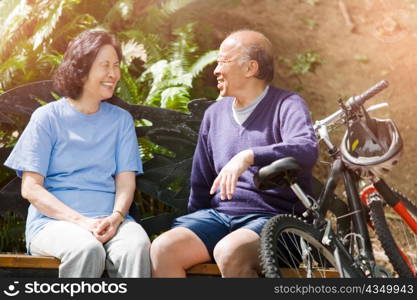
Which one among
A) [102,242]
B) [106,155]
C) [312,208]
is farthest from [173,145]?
[312,208]

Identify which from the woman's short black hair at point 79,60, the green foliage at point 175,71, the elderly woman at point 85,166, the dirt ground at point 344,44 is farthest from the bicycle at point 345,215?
the dirt ground at point 344,44

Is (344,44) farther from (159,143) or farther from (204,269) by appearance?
(204,269)

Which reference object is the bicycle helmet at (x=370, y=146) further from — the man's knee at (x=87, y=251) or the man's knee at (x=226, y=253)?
the man's knee at (x=87, y=251)

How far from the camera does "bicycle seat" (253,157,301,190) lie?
123 inches

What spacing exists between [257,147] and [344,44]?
4838mm

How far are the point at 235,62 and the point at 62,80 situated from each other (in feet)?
3.35

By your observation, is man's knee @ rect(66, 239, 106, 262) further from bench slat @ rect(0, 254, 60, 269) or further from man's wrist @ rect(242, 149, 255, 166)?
man's wrist @ rect(242, 149, 255, 166)

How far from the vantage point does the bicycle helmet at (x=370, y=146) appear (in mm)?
3447

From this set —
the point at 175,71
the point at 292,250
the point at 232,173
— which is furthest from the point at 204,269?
the point at 175,71

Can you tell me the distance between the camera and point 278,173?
315cm

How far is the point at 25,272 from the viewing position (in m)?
3.52

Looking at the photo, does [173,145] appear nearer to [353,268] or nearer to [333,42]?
[353,268]

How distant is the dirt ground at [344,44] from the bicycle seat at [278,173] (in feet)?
11.8

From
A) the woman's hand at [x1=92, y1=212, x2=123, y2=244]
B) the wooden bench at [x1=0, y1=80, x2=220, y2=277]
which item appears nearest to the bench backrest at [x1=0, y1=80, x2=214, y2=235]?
the wooden bench at [x1=0, y1=80, x2=220, y2=277]
